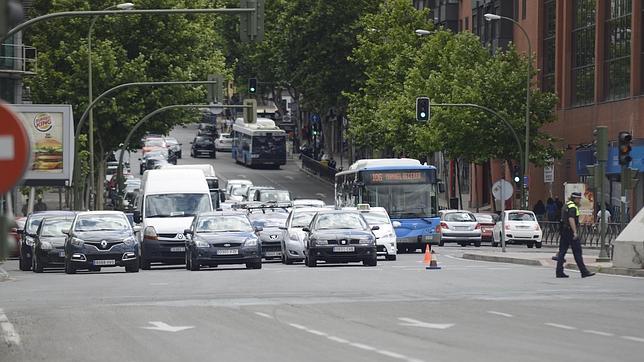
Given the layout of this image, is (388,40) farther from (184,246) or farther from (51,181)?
(184,246)

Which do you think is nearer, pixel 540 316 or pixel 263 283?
pixel 540 316

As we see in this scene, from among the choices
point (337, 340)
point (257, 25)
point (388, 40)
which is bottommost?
point (337, 340)

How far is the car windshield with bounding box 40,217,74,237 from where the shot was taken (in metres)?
41.6

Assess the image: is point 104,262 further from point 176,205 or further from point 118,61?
point 118,61

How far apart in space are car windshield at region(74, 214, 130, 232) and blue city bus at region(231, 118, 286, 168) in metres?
78.6

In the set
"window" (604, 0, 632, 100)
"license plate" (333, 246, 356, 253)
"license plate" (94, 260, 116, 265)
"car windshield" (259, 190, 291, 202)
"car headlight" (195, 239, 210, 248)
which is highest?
"window" (604, 0, 632, 100)

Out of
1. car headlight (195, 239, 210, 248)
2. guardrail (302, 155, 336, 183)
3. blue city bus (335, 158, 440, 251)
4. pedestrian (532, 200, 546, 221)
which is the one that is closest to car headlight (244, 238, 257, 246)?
car headlight (195, 239, 210, 248)

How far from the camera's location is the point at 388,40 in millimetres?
94688

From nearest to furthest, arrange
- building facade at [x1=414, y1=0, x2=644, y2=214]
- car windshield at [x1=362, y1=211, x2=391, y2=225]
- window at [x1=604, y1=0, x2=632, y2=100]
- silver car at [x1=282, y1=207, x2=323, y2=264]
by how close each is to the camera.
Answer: silver car at [x1=282, y1=207, x2=323, y2=264] < car windshield at [x1=362, y1=211, x2=391, y2=225] < building facade at [x1=414, y1=0, x2=644, y2=214] < window at [x1=604, y1=0, x2=632, y2=100]

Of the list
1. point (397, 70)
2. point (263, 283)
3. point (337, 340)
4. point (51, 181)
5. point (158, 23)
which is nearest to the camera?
point (337, 340)

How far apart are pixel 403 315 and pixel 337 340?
12.6ft

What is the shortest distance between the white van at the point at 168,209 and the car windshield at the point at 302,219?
93.5 inches

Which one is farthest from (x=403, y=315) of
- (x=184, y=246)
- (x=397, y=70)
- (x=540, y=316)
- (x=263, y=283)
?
(x=397, y=70)

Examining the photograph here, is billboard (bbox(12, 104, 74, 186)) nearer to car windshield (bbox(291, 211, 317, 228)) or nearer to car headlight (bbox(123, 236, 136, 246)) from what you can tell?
car windshield (bbox(291, 211, 317, 228))
